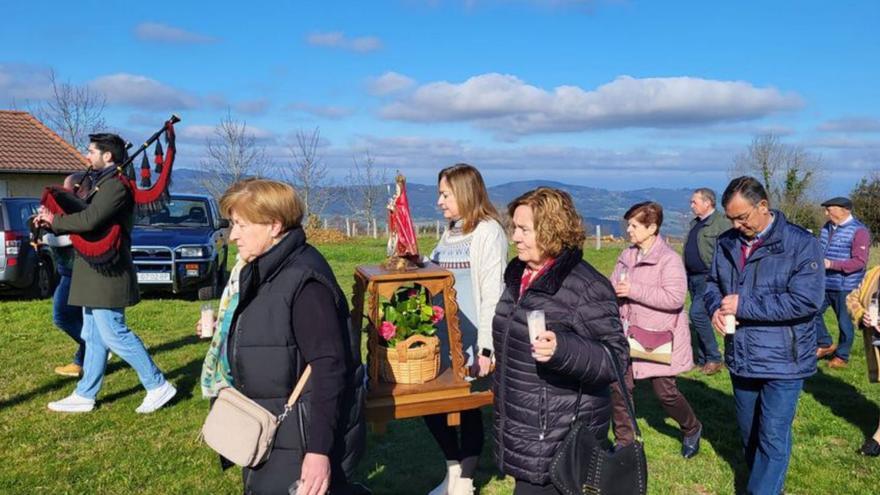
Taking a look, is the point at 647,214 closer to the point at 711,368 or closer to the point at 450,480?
the point at 450,480

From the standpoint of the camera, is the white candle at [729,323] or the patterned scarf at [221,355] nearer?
the patterned scarf at [221,355]

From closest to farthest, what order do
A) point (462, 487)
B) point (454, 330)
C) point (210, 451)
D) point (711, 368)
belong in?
point (454, 330) → point (462, 487) → point (210, 451) → point (711, 368)

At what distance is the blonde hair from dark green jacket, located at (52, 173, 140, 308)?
9.60 feet

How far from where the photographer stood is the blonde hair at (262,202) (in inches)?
101

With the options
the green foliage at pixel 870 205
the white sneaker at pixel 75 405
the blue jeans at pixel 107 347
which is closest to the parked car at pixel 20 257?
the white sneaker at pixel 75 405

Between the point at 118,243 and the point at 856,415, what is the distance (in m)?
6.31

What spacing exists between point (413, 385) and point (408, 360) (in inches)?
5.4

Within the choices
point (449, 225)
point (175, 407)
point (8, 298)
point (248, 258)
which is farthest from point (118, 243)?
point (8, 298)

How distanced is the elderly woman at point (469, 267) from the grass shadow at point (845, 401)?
3549mm

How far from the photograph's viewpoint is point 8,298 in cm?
1198

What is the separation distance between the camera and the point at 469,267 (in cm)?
412

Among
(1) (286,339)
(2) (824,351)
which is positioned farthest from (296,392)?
(2) (824,351)

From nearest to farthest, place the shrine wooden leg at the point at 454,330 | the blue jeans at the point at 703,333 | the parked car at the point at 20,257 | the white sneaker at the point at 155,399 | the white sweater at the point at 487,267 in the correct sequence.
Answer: the shrine wooden leg at the point at 454,330
the white sweater at the point at 487,267
the white sneaker at the point at 155,399
the blue jeans at the point at 703,333
the parked car at the point at 20,257

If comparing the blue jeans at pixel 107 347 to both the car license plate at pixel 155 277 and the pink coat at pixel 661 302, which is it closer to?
the pink coat at pixel 661 302
